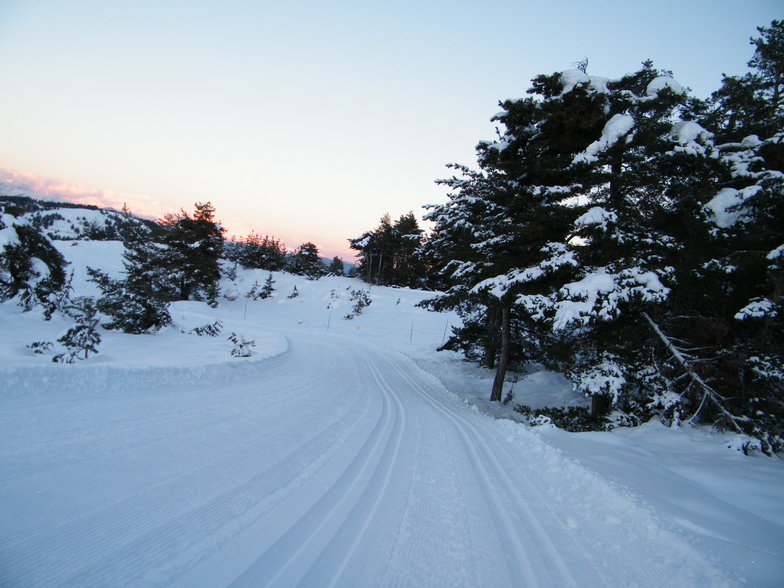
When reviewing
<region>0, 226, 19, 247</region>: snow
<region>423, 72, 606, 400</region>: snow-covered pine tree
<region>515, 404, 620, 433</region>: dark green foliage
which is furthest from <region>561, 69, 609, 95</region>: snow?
<region>0, 226, 19, 247</region>: snow

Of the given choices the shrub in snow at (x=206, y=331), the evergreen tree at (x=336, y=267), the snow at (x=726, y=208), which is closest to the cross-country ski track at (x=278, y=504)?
the snow at (x=726, y=208)

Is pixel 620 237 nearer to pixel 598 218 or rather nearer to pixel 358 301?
pixel 598 218

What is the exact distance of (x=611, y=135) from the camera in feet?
23.9

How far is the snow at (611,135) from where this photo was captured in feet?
23.2

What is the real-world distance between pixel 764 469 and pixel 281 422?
25.6ft

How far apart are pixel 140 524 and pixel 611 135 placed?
10.2 meters

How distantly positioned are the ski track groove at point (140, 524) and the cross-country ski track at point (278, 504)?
1 cm

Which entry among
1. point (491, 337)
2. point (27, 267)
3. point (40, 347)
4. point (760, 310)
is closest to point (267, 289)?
point (27, 267)

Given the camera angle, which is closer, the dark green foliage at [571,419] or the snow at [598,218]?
the snow at [598,218]

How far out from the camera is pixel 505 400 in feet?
38.8

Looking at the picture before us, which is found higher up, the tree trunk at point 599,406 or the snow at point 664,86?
the snow at point 664,86

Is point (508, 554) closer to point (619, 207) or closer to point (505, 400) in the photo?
point (619, 207)

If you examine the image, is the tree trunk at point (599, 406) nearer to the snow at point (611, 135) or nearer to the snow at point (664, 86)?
the snow at point (611, 135)

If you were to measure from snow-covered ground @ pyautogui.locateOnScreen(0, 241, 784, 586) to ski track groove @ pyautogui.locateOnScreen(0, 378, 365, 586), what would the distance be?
0.01 meters
